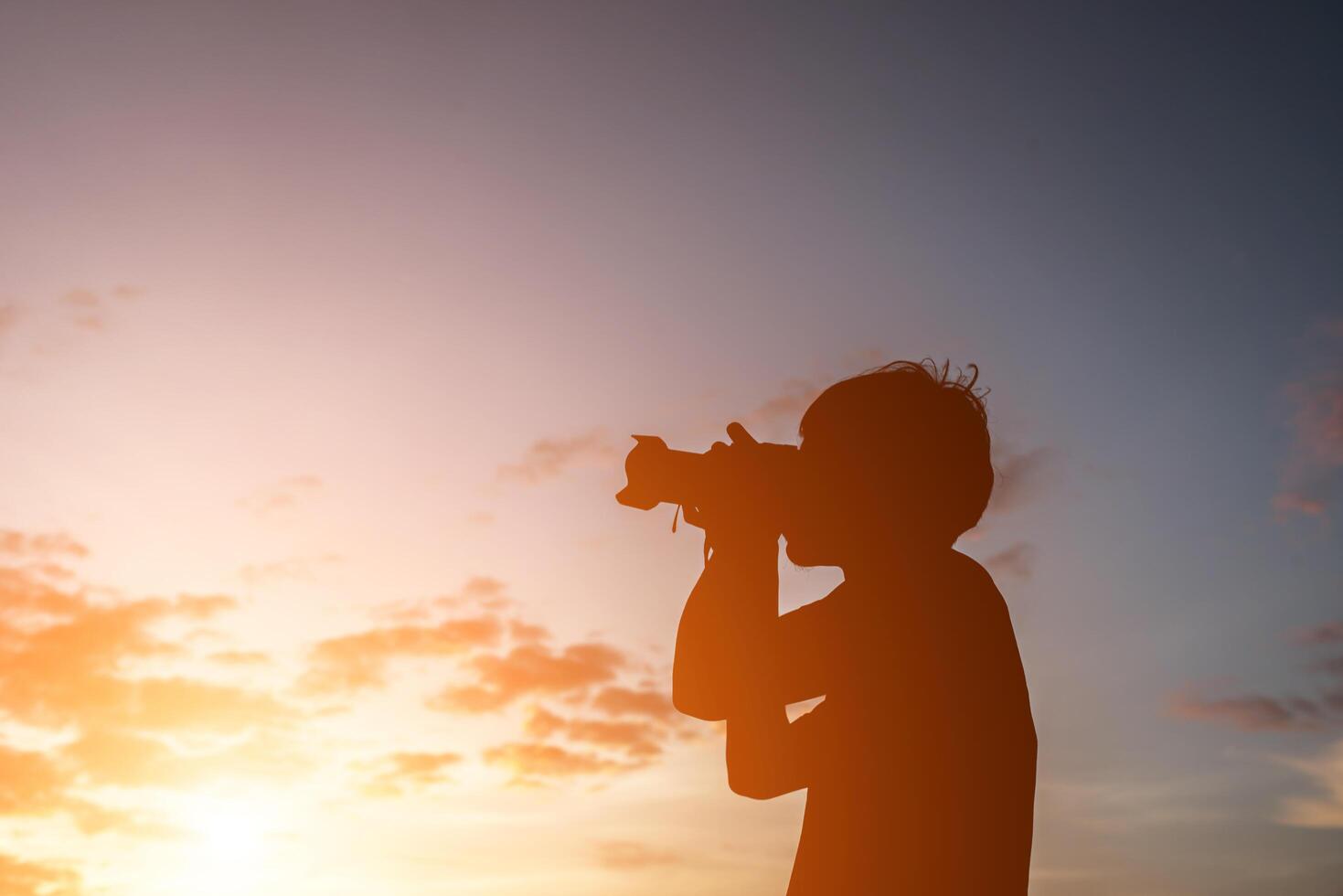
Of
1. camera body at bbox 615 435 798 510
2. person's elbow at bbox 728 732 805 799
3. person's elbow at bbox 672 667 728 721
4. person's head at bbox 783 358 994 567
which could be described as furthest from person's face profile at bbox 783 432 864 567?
person's elbow at bbox 728 732 805 799

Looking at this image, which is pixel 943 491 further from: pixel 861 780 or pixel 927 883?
pixel 927 883

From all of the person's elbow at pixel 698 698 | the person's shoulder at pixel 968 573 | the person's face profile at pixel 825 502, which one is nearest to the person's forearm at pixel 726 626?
the person's elbow at pixel 698 698

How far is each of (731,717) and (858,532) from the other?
2.80 ft

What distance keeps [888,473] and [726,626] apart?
862 mm

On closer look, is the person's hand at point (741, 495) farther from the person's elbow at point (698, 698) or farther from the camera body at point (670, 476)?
the person's elbow at point (698, 698)

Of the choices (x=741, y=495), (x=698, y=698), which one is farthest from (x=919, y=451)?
(x=698, y=698)

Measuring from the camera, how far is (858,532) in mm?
4062

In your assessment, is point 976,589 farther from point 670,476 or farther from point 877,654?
point 670,476

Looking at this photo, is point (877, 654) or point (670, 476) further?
point (670, 476)

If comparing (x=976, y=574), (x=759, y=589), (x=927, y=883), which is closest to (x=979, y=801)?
(x=927, y=883)

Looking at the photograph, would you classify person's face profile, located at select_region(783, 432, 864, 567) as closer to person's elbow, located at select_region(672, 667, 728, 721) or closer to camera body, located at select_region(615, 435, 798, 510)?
camera body, located at select_region(615, 435, 798, 510)

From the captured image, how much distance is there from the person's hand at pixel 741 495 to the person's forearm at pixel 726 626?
45 mm

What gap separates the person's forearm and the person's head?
0.66ft

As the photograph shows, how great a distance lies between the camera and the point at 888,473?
4.05 metres
